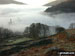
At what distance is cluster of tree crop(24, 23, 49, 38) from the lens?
8492 mm

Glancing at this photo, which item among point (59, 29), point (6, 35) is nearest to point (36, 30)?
point (59, 29)

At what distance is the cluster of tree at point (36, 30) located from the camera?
849 cm

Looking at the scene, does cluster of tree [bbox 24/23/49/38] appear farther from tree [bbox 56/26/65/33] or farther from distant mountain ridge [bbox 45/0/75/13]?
distant mountain ridge [bbox 45/0/75/13]

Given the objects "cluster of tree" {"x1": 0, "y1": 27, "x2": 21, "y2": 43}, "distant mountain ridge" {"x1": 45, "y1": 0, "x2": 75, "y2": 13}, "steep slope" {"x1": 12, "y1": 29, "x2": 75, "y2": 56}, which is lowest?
"steep slope" {"x1": 12, "y1": 29, "x2": 75, "y2": 56}

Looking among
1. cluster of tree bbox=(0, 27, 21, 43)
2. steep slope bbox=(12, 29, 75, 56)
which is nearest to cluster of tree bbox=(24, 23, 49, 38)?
steep slope bbox=(12, 29, 75, 56)

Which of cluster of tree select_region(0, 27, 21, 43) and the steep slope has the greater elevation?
cluster of tree select_region(0, 27, 21, 43)

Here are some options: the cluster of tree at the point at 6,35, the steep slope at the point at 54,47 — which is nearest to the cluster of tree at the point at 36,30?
the steep slope at the point at 54,47

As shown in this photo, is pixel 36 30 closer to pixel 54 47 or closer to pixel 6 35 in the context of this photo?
pixel 54 47

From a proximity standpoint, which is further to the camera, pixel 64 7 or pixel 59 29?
pixel 64 7

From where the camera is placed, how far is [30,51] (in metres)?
8.33

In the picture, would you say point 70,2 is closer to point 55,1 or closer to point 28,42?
point 55,1

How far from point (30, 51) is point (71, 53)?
1766 mm

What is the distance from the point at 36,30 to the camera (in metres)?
8.53

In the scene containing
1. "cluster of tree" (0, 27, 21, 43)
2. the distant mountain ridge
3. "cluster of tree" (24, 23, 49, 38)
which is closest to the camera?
"cluster of tree" (0, 27, 21, 43)
